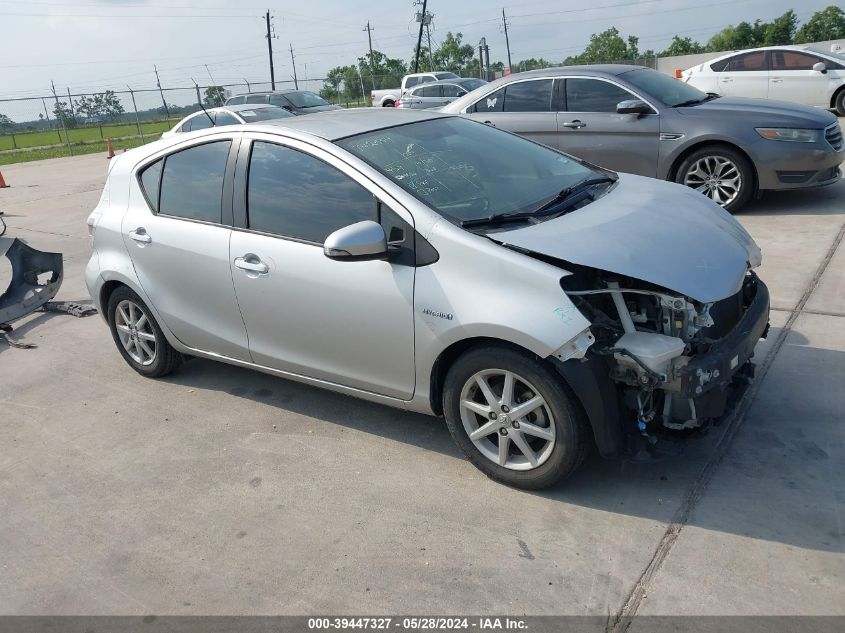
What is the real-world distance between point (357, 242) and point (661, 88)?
20.8ft

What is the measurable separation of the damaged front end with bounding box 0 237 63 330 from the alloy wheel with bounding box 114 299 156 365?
2027mm

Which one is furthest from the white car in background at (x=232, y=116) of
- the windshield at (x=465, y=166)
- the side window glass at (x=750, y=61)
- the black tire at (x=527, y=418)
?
the black tire at (x=527, y=418)

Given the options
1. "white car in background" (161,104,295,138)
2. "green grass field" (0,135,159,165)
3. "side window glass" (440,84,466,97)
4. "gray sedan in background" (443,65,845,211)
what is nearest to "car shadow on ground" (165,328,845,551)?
"gray sedan in background" (443,65,845,211)

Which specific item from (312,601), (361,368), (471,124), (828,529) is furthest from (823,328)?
(312,601)

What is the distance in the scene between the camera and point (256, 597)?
3.05 m

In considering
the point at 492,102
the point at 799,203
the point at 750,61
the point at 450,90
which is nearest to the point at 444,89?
the point at 450,90

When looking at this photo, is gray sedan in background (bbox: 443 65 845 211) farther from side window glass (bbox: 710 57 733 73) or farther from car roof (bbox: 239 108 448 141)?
side window glass (bbox: 710 57 733 73)

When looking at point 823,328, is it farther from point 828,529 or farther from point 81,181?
point 81,181

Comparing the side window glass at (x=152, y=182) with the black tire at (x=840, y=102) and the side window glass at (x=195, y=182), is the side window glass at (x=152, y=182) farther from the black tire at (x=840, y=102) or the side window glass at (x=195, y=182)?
the black tire at (x=840, y=102)

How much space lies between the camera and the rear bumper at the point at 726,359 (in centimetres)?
317

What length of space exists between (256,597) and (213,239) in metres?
2.13

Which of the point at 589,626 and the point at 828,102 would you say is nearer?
the point at 589,626

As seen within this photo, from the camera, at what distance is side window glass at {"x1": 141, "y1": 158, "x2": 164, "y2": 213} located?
4.84 metres

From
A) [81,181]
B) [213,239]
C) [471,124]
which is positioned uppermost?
[471,124]
